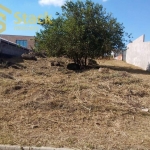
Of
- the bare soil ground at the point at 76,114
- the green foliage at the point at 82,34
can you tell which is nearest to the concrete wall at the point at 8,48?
the green foliage at the point at 82,34

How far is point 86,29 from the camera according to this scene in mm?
12562

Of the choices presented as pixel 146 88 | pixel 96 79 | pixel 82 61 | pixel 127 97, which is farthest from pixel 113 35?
pixel 127 97

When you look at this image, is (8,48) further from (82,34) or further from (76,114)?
(76,114)

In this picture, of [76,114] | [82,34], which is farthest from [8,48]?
[76,114]

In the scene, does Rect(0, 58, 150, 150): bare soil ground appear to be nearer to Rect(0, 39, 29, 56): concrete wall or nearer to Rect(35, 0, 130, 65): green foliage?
Rect(35, 0, 130, 65): green foliage

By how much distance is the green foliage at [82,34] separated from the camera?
12.1 meters

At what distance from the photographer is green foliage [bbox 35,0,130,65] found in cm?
1214

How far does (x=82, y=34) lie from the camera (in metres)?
12.0

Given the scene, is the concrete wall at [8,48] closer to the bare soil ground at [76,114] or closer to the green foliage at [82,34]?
the green foliage at [82,34]

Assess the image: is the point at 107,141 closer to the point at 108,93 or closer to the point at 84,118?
the point at 84,118

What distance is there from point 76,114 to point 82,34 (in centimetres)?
730

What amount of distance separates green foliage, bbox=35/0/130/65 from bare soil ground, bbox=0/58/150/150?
4.66m

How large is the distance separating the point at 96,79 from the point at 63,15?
6098 millimetres

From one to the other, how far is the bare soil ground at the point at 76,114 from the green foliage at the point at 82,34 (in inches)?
184
